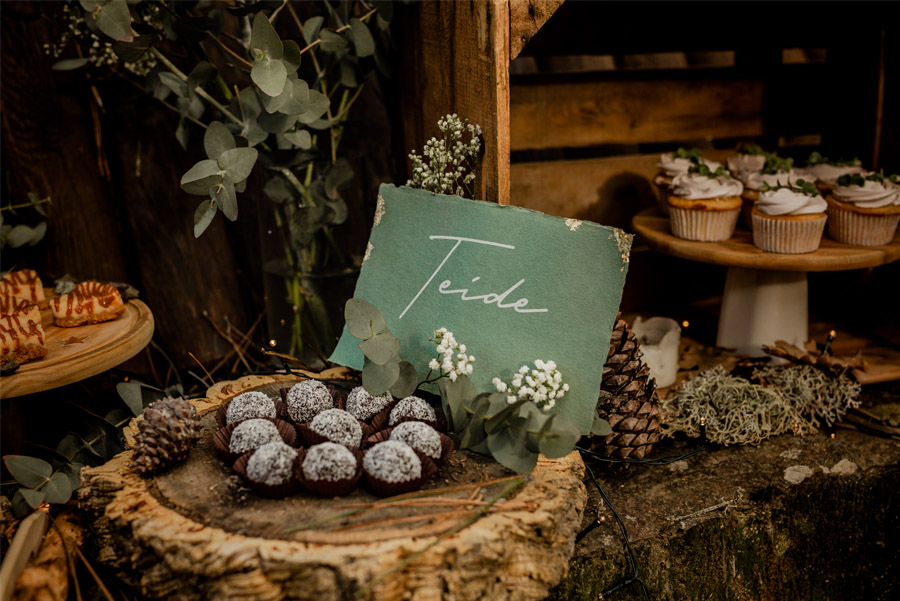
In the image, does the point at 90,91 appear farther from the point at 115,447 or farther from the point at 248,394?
the point at 248,394

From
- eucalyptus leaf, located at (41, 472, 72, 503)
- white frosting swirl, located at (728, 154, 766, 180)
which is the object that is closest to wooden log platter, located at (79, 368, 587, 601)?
eucalyptus leaf, located at (41, 472, 72, 503)

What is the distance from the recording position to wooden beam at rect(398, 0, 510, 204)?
3.99 feet

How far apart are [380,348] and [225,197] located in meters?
0.36

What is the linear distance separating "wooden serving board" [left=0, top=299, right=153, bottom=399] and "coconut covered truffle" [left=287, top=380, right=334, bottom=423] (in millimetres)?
383

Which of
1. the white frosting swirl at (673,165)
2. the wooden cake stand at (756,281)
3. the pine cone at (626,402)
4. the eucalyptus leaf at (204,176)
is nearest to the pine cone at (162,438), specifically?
the eucalyptus leaf at (204,176)

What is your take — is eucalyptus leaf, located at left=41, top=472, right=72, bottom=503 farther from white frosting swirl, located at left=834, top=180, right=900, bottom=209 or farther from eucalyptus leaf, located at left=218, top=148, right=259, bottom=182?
white frosting swirl, located at left=834, top=180, right=900, bottom=209

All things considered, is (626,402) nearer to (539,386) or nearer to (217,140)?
(539,386)

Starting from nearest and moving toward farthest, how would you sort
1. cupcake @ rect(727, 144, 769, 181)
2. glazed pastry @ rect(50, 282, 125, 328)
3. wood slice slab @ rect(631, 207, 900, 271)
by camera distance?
1. glazed pastry @ rect(50, 282, 125, 328)
2. wood slice slab @ rect(631, 207, 900, 271)
3. cupcake @ rect(727, 144, 769, 181)

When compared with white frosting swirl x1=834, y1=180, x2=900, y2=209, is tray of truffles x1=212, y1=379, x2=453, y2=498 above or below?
below

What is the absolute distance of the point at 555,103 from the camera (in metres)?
2.05

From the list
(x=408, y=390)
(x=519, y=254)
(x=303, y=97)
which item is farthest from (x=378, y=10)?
(x=408, y=390)

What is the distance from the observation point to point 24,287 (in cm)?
146

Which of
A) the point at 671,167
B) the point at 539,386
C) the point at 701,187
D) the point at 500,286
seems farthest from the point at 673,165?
the point at 539,386

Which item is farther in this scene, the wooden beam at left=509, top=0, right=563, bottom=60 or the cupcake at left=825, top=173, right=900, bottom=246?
the cupcake at left=825, top=173, right=900, bottom=246
